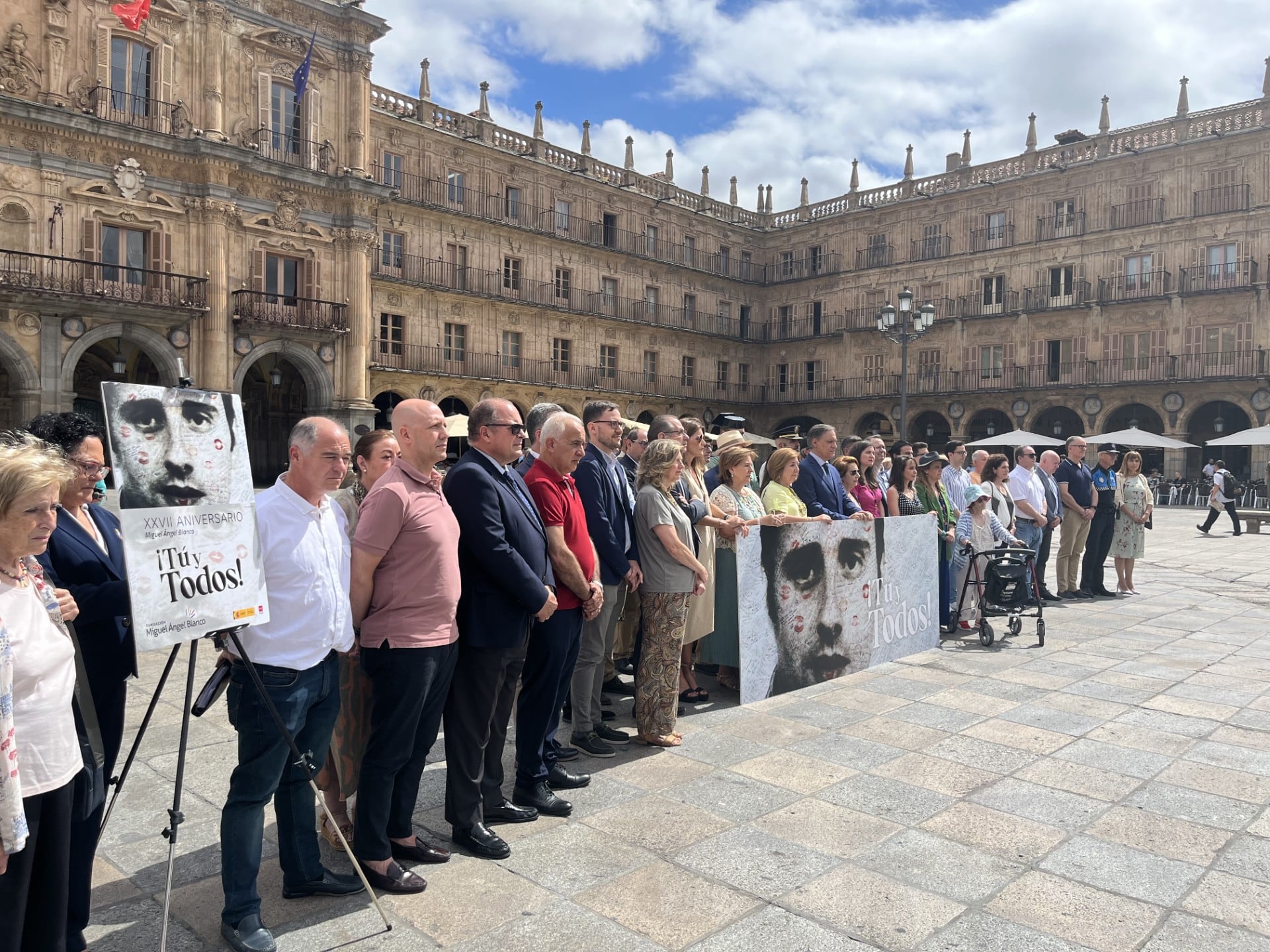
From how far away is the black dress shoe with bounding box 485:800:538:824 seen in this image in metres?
3.72

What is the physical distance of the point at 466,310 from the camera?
28547 millimetres

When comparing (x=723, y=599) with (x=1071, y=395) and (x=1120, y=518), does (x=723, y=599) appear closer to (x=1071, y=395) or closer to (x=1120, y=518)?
(x=1120, y=518)

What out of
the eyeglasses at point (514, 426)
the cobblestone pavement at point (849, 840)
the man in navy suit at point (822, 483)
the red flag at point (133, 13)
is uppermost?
the red flag at point (133, 13)

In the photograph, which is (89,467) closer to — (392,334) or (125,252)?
(125,252)

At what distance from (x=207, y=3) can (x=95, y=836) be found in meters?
23.2

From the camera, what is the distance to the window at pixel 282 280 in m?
22.1

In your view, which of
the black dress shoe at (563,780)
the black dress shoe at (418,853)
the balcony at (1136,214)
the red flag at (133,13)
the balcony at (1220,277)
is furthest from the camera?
the balcony at (1136,214)

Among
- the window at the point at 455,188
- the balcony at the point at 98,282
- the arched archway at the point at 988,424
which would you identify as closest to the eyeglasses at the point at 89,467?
the balcony at the point at 98,282

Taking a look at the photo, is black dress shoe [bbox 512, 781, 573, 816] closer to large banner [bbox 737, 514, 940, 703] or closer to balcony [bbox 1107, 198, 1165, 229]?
large banner [bbox 737, 514, 940, 703]

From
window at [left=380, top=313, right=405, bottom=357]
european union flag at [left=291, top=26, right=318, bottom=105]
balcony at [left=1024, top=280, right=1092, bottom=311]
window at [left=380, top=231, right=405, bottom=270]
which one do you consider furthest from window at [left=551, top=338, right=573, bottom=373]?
balcony at [left=1024, top=280, right=1092, bottom=311]

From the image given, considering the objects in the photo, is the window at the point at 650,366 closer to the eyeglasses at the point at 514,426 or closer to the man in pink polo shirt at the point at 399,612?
the eyeglasses at the point at 514,426

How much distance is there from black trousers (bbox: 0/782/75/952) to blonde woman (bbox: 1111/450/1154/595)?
10610mm

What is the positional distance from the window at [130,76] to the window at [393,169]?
7427 mm

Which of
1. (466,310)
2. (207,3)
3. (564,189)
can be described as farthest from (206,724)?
(564,189)
